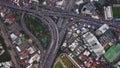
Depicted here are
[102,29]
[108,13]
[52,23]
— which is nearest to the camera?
[52,23]

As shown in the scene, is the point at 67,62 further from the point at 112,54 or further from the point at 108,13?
the point at 108,13

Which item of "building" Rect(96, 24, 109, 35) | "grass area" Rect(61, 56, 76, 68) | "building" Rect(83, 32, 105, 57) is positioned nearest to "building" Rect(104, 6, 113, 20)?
"building" Rect(96, 24, 109, 35)

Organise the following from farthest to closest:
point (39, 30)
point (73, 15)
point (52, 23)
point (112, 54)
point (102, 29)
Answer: point (73, 15), point (102, 29), point (52, 23), point (39, 30), point (112, 54)

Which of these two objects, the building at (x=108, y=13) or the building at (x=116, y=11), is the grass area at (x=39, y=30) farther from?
the building at (x=116, y=11)

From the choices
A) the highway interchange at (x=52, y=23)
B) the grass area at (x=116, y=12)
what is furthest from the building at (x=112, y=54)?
the grass area at (x=116, y=12)

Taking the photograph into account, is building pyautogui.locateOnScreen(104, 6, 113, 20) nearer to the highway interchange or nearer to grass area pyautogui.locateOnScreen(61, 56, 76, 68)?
the highway interchange

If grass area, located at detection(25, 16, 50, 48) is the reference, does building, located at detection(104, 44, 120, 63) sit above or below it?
below

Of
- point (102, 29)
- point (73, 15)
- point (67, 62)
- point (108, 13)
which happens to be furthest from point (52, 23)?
point (108, 13)

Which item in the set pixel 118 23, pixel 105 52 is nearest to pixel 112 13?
pixel 118 23
